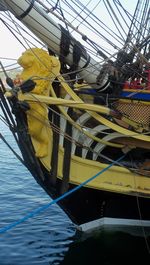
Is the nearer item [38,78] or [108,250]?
[38,78]

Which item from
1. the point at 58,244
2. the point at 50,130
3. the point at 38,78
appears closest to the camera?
the point at 38,78

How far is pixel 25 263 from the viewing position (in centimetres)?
795

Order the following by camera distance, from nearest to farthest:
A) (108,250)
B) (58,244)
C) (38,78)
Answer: (38,78) → (108,250) → (58,244)

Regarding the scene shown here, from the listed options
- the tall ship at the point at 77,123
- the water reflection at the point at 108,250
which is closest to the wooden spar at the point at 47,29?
the tall ship at the point at 77,123

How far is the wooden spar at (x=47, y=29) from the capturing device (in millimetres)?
7012

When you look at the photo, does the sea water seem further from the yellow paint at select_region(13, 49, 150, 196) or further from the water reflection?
the yellow paint at select_region(13, 49, 150, 196)

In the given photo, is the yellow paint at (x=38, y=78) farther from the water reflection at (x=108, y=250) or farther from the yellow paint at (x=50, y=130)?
the water reflection at (x=108, y=250)

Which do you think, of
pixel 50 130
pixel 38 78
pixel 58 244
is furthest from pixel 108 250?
pixel 38 78

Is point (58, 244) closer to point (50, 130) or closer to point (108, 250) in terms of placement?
point (108, 250)

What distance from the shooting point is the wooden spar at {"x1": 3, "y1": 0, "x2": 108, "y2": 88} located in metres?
7.01

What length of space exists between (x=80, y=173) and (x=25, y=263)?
199 centimetres

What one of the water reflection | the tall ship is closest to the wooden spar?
the tall ship

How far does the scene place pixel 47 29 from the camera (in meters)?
7.43

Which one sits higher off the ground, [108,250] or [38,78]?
[38,78]
